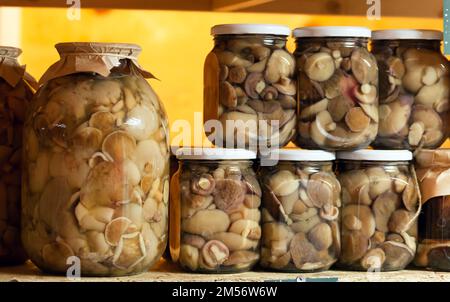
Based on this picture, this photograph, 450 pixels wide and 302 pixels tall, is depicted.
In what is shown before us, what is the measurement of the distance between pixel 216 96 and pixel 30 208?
0.26 meters

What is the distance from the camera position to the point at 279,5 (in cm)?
131

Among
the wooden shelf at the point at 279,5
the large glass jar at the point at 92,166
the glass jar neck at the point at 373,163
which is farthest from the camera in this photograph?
the wooden shelf at the point at 279,5

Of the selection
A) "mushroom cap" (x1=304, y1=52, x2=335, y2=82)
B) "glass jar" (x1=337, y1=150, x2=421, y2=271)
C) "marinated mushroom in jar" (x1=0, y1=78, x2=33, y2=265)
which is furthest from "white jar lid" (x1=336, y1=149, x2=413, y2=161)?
"marinated mushroom in jar" (x1=0, y1=78, x2=33, y2=265)

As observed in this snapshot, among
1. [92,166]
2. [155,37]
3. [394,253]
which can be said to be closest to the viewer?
[92,166]

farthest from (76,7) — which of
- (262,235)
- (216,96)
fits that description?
(262,235)

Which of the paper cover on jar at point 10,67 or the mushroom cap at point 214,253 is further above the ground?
the paper cover on jar at point 10,67

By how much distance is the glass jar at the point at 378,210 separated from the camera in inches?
41.4

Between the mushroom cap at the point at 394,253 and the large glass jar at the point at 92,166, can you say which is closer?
the large glass jar at the point at 92,166

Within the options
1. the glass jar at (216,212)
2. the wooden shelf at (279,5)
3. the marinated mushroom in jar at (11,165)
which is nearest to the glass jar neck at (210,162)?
the glass jar at (216,212)

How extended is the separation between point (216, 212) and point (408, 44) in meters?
0.34

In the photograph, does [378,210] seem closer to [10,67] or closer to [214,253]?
[214,253]

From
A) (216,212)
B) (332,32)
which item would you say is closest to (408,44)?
(332,32)

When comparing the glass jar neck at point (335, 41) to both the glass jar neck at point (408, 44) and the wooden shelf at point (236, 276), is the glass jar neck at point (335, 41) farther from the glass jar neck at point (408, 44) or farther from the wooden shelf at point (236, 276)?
the wooden shelf at point (236, 276)
